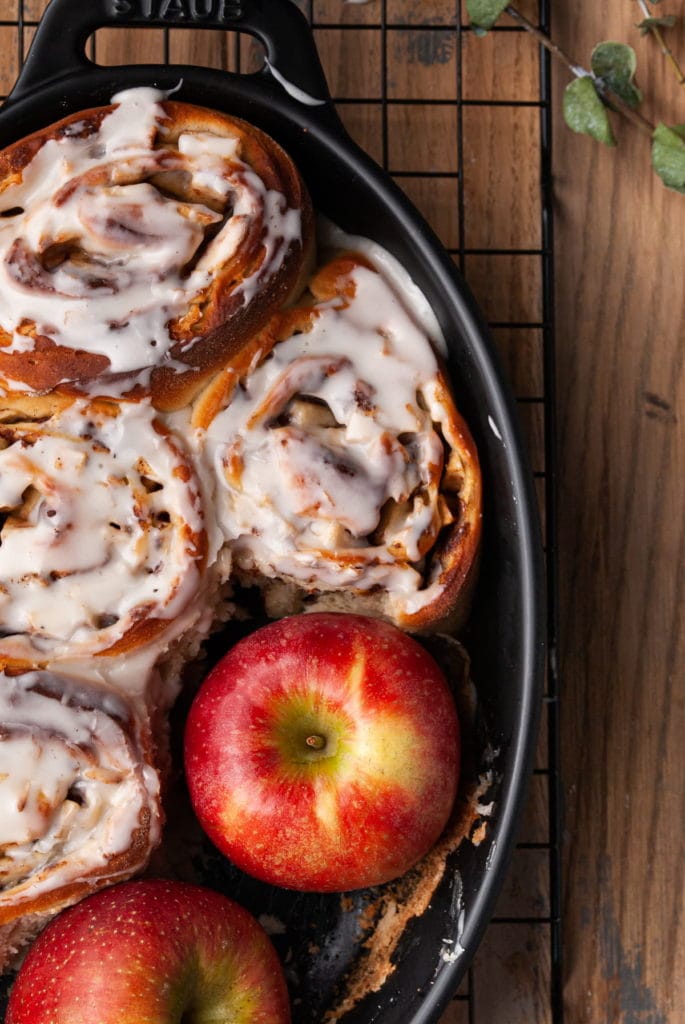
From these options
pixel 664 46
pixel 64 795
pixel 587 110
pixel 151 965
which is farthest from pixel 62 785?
pixel 664 46

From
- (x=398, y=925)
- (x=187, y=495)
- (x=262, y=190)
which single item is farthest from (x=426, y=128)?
(x=398, y=925)

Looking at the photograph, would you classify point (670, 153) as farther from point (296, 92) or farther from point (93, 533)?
point (93, 533)

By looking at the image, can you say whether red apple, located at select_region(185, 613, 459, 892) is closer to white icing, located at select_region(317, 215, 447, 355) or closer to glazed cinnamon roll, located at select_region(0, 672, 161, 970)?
glazed cinnamon roll, located at select_region(0, 672, 161, 970)

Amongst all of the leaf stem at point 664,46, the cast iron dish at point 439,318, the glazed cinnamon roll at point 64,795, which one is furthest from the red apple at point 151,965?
the leaf stem at point 664,46

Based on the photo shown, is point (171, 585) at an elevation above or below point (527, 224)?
below

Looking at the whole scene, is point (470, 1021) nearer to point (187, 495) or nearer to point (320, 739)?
point (320, 739)

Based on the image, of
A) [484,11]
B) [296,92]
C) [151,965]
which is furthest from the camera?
[484,11]

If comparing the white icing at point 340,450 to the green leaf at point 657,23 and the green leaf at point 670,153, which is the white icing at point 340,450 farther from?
the green leaf at point 657,23
